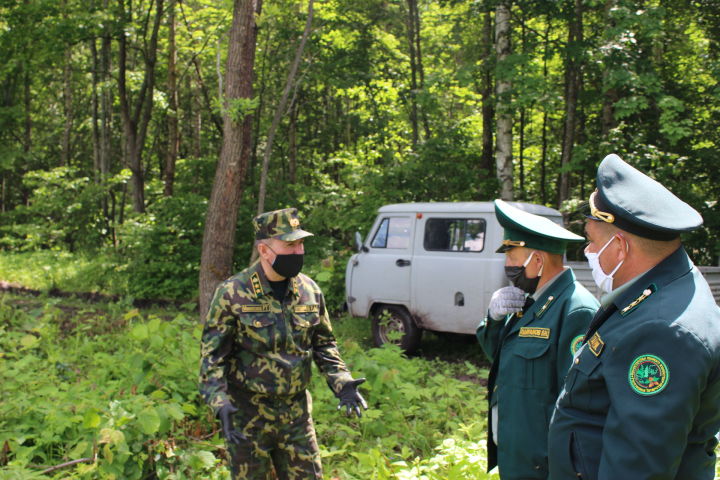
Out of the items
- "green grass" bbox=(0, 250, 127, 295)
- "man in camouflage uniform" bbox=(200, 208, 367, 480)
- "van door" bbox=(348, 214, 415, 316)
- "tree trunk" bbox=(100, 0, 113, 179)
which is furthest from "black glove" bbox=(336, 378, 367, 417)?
"tree trunk" bbox=(100, 0, 113, 179)

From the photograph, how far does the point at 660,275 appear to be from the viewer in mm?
1783

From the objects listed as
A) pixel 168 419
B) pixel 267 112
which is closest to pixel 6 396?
pixel 168 419

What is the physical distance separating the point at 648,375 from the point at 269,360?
213 cm

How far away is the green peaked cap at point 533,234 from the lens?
2713 millimetres

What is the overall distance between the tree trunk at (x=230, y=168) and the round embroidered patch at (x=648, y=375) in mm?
6798

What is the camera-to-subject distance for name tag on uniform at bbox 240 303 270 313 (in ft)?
10.8

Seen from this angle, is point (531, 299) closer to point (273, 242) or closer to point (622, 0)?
point (273, 242)

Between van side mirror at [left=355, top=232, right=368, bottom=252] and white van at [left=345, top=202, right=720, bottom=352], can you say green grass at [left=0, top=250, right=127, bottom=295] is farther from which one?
white van at [left=345, top=202, right=720, bottom=352]

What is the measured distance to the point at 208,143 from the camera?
2442cm

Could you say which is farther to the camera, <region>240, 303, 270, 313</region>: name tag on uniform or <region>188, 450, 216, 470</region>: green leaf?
<region>188, 450, 216, 470</region>: green leaf

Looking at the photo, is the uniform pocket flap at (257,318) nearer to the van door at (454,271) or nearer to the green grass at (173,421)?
the green grass at (173,421)

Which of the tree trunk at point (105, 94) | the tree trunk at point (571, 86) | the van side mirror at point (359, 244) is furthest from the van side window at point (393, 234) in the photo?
the tree trunk at point (105, 94)

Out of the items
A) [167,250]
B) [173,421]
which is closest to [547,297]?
[173,421]

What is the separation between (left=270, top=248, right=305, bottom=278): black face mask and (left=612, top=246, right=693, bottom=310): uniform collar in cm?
199
